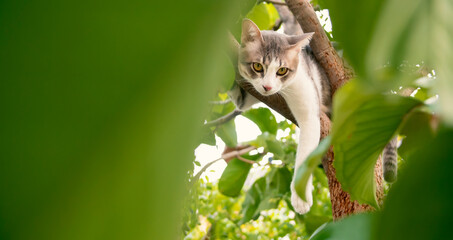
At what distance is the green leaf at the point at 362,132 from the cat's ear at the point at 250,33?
2.43 ft

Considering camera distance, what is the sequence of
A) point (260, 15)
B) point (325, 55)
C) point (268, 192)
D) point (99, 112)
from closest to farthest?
point (99, 112) → point (325, 55) → point (260, 15) → point (268, 192)

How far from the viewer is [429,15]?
0.36 feet

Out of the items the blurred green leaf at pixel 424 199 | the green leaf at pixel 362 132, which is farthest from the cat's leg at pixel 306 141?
the blurred green leaf at pixel 424 199

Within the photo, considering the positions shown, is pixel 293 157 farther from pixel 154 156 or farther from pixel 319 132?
pixel 154 156

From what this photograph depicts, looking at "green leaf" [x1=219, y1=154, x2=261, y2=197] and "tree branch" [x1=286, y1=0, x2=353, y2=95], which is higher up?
"tree branch" [x1=286, y1=0, x2=353, y2=95]

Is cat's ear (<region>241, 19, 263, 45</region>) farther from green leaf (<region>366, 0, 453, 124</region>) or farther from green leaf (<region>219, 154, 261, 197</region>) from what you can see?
green leaf (<region>366, 0, 453, 124</region>)

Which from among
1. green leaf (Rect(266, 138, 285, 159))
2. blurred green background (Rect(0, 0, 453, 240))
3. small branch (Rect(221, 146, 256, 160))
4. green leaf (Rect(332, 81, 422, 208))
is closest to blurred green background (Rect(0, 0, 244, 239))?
blurred green background (Rect(0, 0, 453, 240))

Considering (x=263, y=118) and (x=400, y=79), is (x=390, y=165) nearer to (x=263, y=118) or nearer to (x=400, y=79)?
(x=263, y=118)

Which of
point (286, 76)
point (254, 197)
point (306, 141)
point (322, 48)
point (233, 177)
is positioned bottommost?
point (254, 197)

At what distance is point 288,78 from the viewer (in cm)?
104

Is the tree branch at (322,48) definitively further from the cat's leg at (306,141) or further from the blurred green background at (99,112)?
the blurred green background at (99,112)

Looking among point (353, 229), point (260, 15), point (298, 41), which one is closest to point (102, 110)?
point (353, 229)

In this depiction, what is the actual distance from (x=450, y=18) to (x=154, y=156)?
9cm

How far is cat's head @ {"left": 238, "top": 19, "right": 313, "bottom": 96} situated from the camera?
3.31 ft
